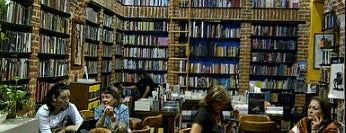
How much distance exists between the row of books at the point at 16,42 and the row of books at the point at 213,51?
615 cm

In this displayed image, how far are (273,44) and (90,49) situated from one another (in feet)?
15.5

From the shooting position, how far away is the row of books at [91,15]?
849cm

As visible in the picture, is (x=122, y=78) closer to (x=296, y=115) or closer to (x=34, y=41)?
(x=296, y=115)

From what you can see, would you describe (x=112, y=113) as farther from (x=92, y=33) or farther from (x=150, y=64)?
(x=150, y=64)

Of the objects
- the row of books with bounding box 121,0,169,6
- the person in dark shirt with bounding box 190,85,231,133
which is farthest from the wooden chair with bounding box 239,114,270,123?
the row of books with bounding box 121,0,169,6

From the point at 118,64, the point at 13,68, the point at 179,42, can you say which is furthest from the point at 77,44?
the point at 179,42

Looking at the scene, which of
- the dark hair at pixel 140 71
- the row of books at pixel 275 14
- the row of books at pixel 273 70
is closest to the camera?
the dark hair at pixel 140 71

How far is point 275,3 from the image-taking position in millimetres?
11203

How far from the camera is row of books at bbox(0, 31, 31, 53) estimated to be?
5.12 metres

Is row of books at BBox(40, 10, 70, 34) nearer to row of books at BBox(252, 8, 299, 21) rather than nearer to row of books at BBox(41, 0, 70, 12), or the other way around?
row of books at BBox(41, 0, 70, 12)

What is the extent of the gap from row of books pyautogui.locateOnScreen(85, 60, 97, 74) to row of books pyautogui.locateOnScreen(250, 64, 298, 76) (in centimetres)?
403

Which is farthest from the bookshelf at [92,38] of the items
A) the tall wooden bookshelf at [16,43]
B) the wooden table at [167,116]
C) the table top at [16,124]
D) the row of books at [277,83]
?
the table top at [16,124]

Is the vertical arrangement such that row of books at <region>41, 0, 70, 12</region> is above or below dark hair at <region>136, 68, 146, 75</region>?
above

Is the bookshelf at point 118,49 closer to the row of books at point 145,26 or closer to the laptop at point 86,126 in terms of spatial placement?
the row of books at point 145,26
